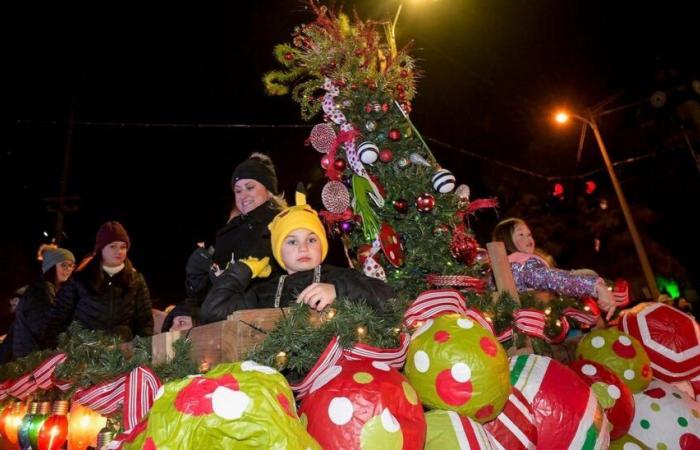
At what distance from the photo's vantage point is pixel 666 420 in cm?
295

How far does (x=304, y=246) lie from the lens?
2.89 metres

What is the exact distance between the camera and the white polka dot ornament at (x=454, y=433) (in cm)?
187

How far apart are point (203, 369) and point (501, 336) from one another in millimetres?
1742

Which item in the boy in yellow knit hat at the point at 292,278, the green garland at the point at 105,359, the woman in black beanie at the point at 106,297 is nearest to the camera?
the green garland at the point at 105,359

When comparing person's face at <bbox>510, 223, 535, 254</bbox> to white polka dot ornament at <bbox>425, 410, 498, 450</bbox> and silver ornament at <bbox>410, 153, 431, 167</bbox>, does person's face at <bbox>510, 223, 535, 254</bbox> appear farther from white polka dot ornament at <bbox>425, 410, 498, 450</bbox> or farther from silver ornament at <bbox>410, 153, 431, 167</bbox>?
white polka dot ornament at <bbox>425, 410, 498, 450</bbox>

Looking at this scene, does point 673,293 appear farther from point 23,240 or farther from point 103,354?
point 23,240

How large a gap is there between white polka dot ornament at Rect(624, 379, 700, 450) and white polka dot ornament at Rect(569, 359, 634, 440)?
201mm

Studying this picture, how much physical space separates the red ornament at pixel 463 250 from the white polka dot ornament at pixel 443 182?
355mm

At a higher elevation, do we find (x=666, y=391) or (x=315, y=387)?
(x=315, y=387)

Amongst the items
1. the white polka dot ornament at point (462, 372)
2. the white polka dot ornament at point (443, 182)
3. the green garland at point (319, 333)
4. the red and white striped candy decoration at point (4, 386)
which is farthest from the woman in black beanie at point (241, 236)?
the white polka dot ornament at point (462, 372)

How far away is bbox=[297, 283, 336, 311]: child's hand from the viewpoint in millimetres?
2174

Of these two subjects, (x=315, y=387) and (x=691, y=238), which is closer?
(x=315, y=387)

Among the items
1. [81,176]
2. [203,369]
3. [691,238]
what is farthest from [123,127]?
[691,238]

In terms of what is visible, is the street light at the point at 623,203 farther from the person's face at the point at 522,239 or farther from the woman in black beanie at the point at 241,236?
the woman in black beanie at the point at 241,236
